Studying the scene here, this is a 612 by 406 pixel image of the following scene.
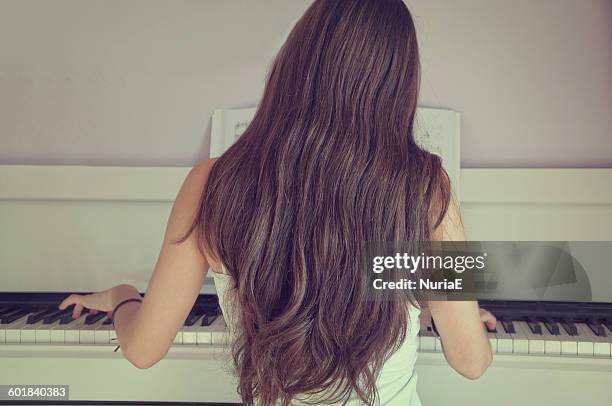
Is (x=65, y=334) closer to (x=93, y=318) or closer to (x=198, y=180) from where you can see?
(x=93, y=318)

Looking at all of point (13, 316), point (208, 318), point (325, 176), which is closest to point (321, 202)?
point (325, 176)

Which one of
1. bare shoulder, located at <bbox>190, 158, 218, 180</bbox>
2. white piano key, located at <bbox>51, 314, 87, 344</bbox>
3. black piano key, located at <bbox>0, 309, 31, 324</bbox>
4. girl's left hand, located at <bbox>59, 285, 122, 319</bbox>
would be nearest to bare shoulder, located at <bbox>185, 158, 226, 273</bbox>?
bare shoulder, located at <bbox>190, 158, 218, 180</bbox>

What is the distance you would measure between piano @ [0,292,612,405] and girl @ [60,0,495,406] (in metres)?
0.37

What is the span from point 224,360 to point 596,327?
2.10 feet

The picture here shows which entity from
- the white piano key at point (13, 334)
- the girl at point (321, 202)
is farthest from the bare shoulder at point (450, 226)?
the white piano key at point (13, 334)

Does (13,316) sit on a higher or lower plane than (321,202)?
lower

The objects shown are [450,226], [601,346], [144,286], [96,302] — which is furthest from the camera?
[144,286]

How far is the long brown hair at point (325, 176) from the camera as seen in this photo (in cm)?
50

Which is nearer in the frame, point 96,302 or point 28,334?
point 96,302

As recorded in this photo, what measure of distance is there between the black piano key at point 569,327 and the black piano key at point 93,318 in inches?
32.4

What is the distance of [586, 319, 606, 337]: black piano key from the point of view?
0.86 metres

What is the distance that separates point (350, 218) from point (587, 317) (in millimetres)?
646

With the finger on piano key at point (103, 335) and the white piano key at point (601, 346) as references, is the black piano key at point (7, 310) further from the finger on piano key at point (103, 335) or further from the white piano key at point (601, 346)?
the white piano key at point (601, 346)

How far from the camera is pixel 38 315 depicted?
0.95 m
